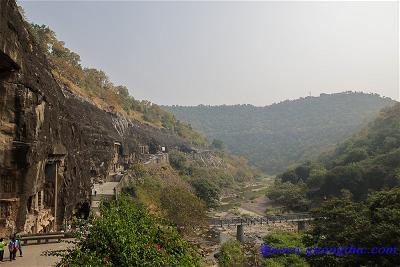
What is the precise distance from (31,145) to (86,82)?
212ft

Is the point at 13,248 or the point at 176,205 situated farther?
the point at 176,205

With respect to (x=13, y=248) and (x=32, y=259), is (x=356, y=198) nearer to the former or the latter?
(x=32, y=259)

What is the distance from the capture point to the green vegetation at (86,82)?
A: 61.0 m

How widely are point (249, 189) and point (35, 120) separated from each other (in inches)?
3324

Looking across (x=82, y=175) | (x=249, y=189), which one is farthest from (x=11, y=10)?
(x=249, y=189)

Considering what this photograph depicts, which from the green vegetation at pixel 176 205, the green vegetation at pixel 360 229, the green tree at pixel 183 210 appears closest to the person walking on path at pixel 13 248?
the green vegetation at pixel 360 229

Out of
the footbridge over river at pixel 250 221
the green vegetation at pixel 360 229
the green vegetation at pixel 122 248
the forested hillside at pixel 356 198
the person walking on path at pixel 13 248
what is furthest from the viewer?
the footbridge over river at pixel 250 221

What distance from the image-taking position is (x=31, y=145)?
17094mm

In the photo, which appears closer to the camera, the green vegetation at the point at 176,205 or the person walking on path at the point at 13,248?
the person walking on path at the point at 13,248

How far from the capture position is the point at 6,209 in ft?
54.3

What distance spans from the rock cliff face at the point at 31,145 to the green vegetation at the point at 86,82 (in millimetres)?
21572

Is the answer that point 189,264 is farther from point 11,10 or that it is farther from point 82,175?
point 82,175

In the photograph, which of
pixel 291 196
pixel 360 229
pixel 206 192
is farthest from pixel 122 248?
pixel 291 196

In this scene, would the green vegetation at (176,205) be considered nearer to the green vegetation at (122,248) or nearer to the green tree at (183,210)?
the green tree at (183,210)
